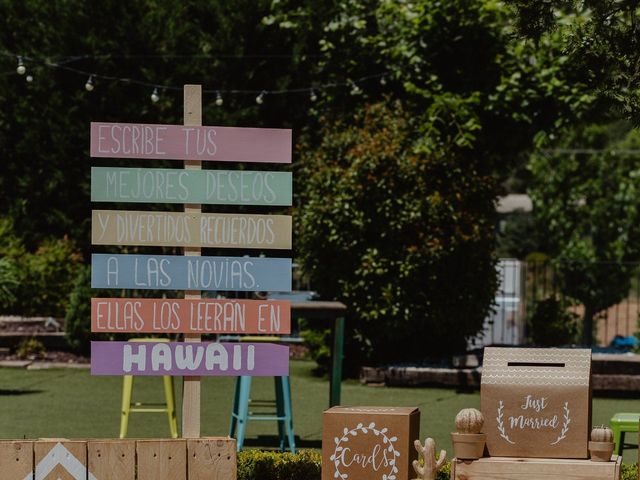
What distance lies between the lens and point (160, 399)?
12227 millimetres

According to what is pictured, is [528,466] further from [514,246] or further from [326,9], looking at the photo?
[514,246]

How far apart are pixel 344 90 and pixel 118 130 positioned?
354 inches

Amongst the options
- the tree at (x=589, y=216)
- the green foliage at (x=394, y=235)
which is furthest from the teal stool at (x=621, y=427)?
the tree at (x=589, y=216)

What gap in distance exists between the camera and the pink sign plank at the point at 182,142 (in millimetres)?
6574

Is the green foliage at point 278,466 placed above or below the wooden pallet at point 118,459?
below

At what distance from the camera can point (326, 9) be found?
15695 mm

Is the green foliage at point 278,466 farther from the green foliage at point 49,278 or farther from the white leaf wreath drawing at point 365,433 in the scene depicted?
the green foliage at point 49,278

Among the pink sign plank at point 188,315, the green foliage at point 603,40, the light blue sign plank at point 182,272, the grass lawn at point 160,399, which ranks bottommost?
the grass lawn at point 160,399

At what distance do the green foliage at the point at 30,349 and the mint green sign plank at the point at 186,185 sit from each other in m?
9.17

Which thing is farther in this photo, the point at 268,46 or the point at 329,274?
the point at 268,46

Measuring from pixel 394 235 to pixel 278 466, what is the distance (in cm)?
688

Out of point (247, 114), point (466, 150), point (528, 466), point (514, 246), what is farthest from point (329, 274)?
point (514, 246)

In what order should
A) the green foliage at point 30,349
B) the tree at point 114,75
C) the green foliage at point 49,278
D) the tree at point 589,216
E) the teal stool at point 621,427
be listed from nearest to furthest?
the teal stool at point 621,427 < the green foliage at point 30,349 < the green foliage at point 49,278 < the tree at point 114,75 < the tree at point 589,216

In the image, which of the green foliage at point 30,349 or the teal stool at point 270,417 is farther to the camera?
the green foliage at point 30,349
